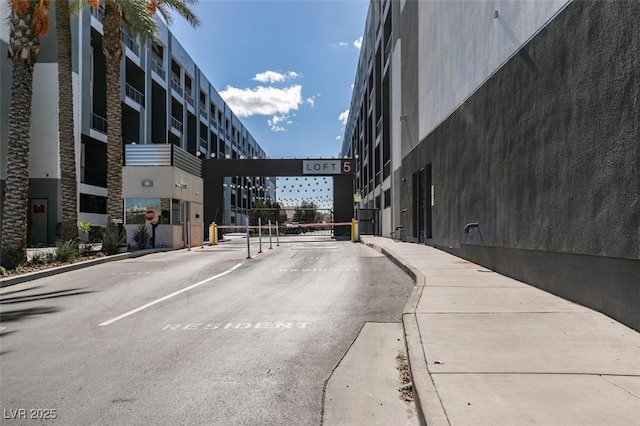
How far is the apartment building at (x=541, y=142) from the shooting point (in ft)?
20.0

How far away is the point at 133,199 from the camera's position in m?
23.8

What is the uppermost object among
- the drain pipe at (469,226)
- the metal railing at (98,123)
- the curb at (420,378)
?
the metal railing at (98,123)

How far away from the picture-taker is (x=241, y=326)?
23.5 feet

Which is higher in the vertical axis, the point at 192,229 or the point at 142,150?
the point at 142,150

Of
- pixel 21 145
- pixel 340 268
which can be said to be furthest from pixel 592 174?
pixel 21 145

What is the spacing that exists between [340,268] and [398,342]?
7.93 meters

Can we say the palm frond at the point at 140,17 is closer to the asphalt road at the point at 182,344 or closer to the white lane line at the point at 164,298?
the white lane line at the point at 164,298

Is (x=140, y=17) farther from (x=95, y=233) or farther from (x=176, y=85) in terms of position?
(x=176, y=85)

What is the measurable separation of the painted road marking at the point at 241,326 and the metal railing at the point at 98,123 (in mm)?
30268

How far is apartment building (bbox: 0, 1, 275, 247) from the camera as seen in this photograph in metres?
23.9

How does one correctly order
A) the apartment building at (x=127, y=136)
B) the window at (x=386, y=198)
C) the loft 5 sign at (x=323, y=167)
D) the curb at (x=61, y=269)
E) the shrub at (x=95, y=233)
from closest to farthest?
1. the curb at (x=61, y=269)
2. the apartment building at (x=127, y=136)
3. the shrub at (x=95, y=233)
4. the window at (x=386, y=198)
5. the loft 5 sign at (x=323, y=167)

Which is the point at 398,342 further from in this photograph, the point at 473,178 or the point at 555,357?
the point at 473,178

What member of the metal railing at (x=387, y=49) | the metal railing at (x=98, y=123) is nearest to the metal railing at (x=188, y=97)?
the metal railing at (x=98, y=123)

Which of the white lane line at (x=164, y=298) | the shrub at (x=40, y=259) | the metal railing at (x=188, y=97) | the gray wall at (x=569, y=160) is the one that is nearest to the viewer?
the gray wall at (x=569, y=160)
